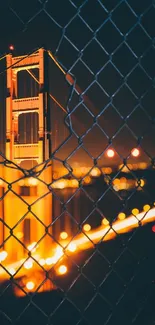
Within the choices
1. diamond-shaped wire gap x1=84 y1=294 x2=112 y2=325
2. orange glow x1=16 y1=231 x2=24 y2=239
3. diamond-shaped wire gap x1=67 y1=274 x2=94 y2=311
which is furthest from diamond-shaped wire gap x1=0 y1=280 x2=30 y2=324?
orange glow x1=16 y1=231 x2=24 y2=239

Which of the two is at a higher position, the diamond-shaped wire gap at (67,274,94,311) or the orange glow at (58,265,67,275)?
the orange glow at (58,265,67,275)

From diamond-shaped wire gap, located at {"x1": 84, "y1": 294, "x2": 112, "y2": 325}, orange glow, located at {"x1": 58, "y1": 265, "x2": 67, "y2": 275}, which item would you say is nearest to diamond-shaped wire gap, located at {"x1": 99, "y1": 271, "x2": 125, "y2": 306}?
diamond-shaped wire gap, located at {"x1": 84, "y1": 294, "x2": 112, "y2": 325}

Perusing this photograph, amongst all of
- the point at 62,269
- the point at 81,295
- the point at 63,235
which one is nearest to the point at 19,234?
the point at 63,235

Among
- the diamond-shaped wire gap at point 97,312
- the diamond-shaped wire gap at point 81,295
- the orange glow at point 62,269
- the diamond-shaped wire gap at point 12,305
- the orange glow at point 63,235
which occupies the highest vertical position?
the orange glow at point 63,235

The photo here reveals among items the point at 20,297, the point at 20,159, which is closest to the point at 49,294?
the point at 20,297

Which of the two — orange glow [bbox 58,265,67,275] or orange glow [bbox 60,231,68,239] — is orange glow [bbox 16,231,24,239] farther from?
orange glow [bbox 58,265,67,275]

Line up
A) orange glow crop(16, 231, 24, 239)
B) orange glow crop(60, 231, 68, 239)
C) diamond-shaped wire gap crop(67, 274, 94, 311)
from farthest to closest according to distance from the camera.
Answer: orange glow crop(16, 231, 24, 239)
orange glow crop(60, 231, 68, 239)
diamond-shaped wire gap crop(67, 274, 94, 311)

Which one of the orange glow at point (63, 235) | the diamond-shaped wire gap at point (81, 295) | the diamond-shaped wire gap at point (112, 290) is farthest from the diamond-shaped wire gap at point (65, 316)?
the orange glow at point (63, 235)

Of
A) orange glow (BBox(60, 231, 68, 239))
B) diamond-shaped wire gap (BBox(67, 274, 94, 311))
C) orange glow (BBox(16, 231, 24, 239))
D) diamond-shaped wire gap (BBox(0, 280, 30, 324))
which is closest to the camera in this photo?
diamond-shaped wire gap (BBox(0, 280, 30, 324))

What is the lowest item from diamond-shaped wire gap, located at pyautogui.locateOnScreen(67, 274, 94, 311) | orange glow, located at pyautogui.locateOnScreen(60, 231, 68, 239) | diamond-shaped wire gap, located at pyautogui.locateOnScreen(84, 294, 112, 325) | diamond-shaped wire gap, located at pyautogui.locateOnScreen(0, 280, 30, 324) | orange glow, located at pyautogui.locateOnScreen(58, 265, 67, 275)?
diamond-shaped wire gap, located at pyautogui.locateOnScreen(0, 280, 30, 324)

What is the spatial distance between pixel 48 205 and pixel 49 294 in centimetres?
538

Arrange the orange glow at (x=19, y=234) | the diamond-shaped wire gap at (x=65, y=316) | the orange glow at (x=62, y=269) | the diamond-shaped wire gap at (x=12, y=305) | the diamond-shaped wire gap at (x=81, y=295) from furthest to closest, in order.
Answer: the orange glow at (x=19, y=234) < the orange glow at (x=62, y=269) < the diamond-shaped wire gap at (x=81, y=295) < the diamond-shaped wire gap at (x=12, y=305) < the diamond-shaped wire gap at (x=65, y=316)

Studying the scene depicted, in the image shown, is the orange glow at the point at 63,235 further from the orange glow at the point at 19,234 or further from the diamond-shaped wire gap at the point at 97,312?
the diamond-shaped wire gap at the point at 97,312

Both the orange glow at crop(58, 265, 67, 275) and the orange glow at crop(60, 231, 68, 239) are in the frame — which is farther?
the orange glow at crop(60, 231, 68, 239)
